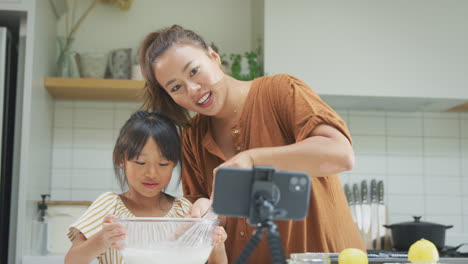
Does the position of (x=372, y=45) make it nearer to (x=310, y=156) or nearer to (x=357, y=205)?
(x=357, y=205)

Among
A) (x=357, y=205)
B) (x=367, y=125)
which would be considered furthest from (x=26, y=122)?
(x=367, y=125)

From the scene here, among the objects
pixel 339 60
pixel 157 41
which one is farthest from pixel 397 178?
pixel 157 41

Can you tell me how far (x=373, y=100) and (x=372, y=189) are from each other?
0.49m

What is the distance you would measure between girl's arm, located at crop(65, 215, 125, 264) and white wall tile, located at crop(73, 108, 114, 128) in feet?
6.02

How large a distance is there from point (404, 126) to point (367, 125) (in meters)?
0.22

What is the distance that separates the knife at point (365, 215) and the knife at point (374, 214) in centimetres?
3

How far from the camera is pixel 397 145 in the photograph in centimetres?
321

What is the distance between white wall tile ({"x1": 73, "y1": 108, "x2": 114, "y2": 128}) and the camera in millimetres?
3035

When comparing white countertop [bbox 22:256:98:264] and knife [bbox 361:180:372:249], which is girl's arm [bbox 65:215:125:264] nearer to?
white countertop [bbox 22:256:98:264]

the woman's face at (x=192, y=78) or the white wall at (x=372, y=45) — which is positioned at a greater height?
the white wall at (x=372, y=45)

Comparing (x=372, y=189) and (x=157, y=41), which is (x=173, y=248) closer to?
(x=157, y=41)

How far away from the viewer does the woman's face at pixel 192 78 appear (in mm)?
1266

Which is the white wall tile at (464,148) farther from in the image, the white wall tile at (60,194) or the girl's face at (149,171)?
the girl's face at (149,171)

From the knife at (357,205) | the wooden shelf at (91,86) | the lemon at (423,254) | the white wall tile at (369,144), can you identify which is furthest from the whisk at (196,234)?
the white wall tile at (369,144)
